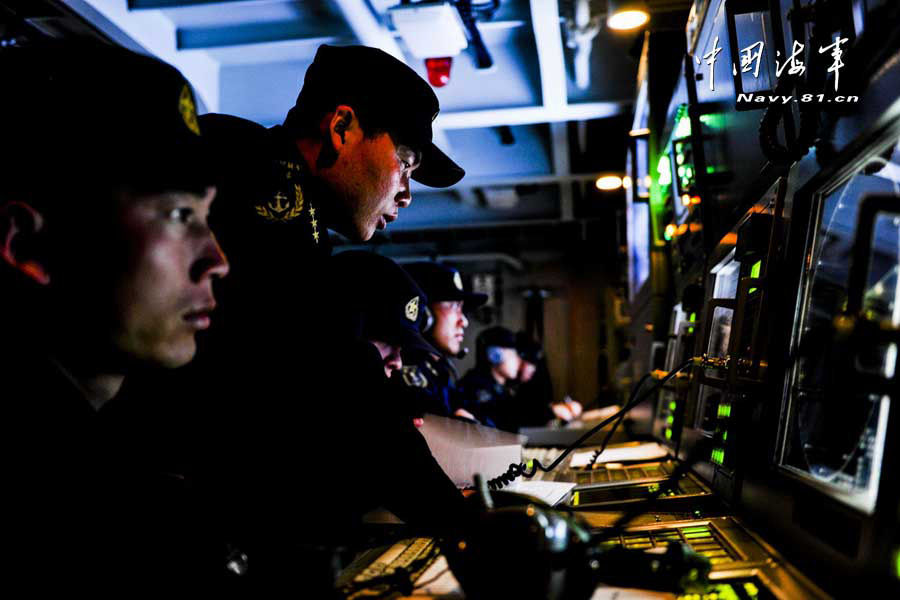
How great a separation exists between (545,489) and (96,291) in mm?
1050

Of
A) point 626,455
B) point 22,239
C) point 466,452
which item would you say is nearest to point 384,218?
point 466,452

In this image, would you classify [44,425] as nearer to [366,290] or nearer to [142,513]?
[142,513]

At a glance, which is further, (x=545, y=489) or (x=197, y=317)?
(x=545, y=489)

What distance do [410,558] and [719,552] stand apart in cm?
46

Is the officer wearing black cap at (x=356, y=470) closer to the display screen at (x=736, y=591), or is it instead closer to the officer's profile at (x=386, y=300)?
the display screen at (x=736, y=591)

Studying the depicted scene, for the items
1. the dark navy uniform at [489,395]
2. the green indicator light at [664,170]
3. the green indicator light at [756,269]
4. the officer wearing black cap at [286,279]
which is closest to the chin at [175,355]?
the officer wearing black cap at [286,279]

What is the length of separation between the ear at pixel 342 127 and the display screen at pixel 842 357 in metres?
1.03

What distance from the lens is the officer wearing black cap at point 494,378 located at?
4.96 metres

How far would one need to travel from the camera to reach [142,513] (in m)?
0.71

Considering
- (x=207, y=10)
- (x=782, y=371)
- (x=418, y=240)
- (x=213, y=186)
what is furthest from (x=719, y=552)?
(x=418, y=240)

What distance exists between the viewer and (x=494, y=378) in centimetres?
551

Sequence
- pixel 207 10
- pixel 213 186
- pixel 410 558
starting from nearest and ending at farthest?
pixel 213 186, pixel 410 558, pixel 207 10

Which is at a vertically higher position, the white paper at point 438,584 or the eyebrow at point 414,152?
the eyebrow at point 414,152

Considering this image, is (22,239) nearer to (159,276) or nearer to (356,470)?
(159,276)
